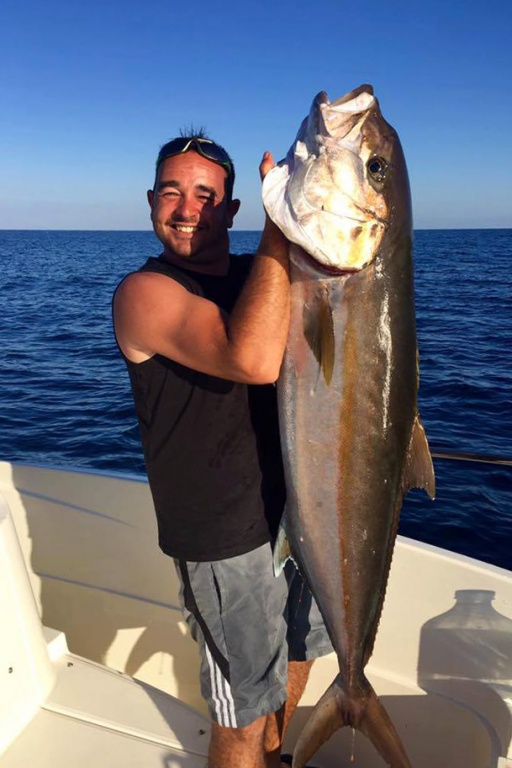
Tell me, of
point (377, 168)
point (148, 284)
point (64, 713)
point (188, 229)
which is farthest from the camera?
point (64, 713)

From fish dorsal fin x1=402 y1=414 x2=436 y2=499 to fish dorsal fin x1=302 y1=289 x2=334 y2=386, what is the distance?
47 cm

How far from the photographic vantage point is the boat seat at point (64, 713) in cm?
256

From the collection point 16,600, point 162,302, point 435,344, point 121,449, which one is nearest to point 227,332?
point 162,302

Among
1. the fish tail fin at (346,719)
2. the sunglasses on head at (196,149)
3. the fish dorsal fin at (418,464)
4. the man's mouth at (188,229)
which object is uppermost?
the sunglasses on head at (196,149)

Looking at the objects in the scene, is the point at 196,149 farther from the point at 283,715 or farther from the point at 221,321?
the point at 283,715

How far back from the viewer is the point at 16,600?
2594mm

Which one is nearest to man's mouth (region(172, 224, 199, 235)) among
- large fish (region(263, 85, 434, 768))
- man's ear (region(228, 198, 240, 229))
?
man's ear (region(228, 198, 240, 229))

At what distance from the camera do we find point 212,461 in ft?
7.91

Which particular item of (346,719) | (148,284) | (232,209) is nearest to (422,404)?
(232,209)

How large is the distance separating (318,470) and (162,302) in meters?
0.82

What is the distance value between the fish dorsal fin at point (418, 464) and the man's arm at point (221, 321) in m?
0.62

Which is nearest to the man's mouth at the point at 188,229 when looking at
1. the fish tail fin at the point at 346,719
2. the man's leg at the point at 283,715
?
the fish tail fin at the point at 346,719

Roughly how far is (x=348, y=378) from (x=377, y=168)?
711 mm

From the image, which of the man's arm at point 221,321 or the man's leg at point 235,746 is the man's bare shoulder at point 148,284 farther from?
the man's leg at point 235,746
